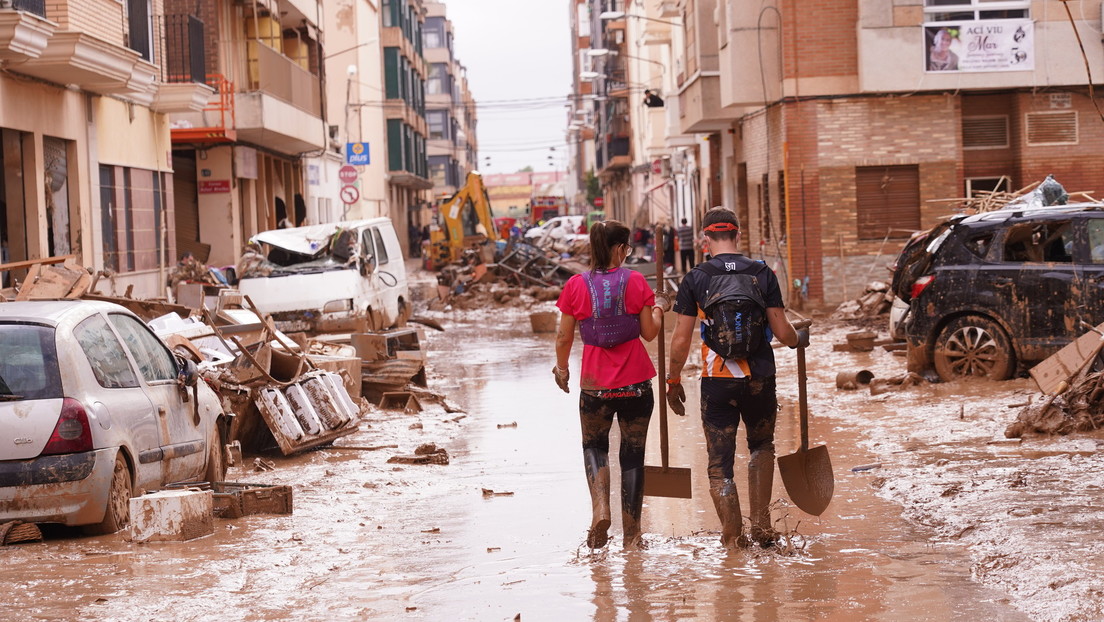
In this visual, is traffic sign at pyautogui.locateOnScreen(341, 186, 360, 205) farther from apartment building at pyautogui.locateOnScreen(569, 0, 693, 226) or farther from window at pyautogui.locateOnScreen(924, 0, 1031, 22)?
window at pyautogui.locateOnScreen(924, 0, 1031, 22)

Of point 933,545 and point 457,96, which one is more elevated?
point 457,96

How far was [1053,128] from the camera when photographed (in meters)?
24.8

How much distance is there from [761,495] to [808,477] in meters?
0.58

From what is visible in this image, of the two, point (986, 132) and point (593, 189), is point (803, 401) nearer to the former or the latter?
point (986, 132)

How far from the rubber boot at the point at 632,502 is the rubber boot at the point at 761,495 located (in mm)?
599

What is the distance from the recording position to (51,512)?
24.9ft

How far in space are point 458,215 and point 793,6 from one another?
73.2ft

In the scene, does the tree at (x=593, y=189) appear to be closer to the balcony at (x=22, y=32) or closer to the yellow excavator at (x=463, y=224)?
the yellow excavator at (x=463, y=224)

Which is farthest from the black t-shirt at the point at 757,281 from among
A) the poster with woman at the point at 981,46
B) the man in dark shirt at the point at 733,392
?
the poster with woman at the point at 981,46

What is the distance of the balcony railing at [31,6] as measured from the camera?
16391 mm

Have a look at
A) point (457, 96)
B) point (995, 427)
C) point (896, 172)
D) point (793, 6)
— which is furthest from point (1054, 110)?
point (457, 96)

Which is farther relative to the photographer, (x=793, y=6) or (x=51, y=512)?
(x=793, y=6)

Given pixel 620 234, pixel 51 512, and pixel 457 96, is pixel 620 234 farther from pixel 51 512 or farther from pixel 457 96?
pixel 457 96

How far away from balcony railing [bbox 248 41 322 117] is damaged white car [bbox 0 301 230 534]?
911 inches
